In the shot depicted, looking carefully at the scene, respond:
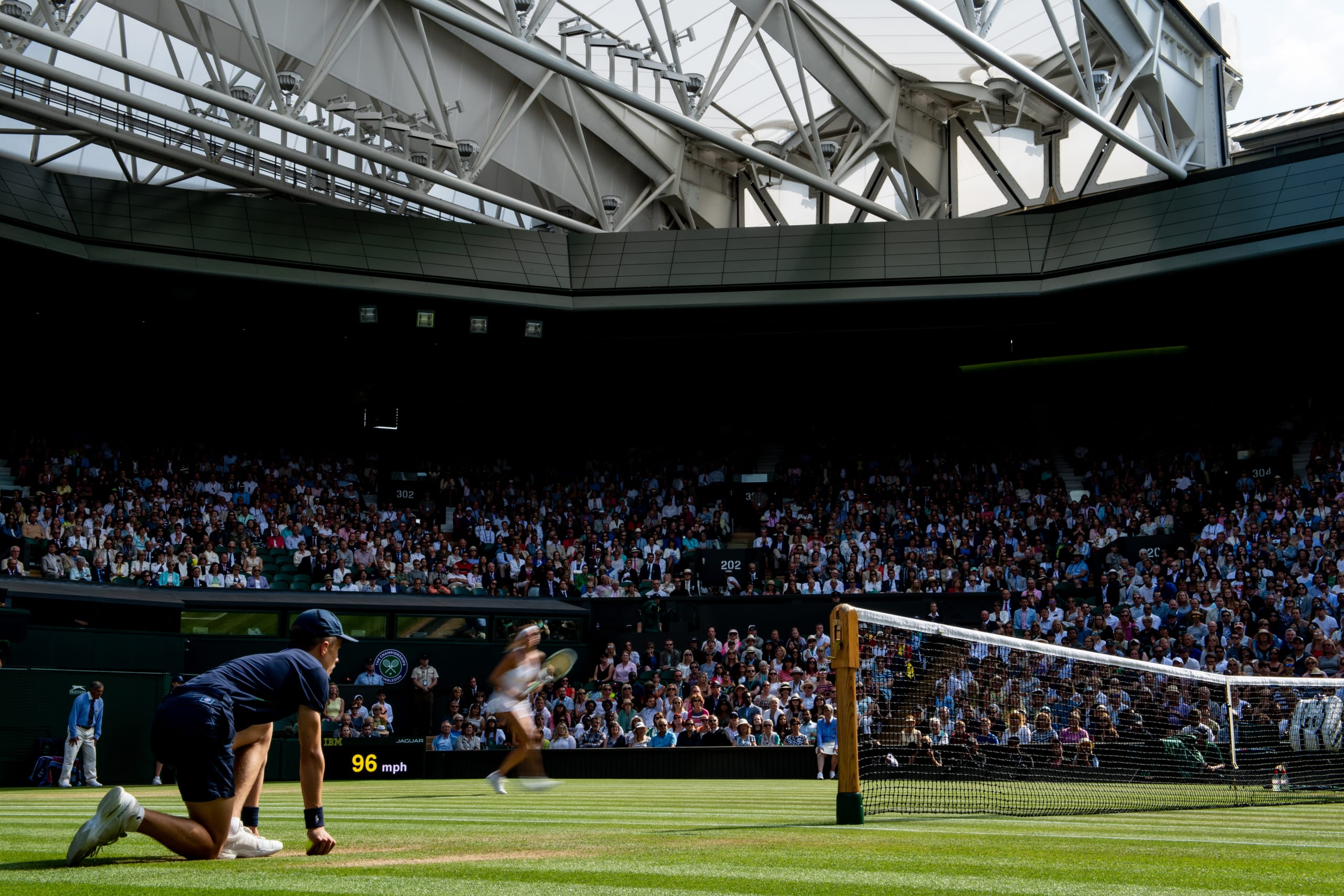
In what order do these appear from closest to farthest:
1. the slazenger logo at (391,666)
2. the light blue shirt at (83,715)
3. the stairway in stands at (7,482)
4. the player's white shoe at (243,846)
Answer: the player's white shoe at (243,846), the light blue shirt at (83,715), the slazenger logo at (391,666), the stairway in stands at (7,482)

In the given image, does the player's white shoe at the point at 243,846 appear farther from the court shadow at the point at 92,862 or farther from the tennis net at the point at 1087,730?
the tennis net at the point at 1087,730

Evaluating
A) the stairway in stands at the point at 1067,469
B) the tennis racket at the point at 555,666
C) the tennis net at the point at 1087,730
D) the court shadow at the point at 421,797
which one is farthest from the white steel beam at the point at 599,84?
the tennis net at the point at 1087,730

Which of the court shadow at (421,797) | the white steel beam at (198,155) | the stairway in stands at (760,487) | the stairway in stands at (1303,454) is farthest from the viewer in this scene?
the stairway in stands at (760,487)

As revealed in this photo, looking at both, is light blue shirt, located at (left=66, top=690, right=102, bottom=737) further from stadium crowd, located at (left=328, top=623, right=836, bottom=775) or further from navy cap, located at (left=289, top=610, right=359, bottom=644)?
navy cap, located at (left=289, top=610, right=359, bottom=644)

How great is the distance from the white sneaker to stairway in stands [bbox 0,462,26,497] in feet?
82.8

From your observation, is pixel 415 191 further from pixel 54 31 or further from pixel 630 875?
pixel 630 875

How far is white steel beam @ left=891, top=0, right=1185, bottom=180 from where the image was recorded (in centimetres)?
2053

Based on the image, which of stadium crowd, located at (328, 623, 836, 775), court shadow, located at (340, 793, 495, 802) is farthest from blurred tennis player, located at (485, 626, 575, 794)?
stadium crowd, located at (328, 623, 836, 775)

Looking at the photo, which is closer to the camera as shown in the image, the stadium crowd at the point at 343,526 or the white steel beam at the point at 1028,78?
the white steel beam at the point at 1028,78

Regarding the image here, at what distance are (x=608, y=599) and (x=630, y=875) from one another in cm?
2398

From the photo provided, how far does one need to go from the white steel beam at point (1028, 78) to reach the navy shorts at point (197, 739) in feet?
57.2

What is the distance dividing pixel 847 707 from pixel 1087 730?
6.33 meters

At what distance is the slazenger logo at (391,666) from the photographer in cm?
2689

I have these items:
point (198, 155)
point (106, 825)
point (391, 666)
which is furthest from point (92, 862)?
point (198, 155)
